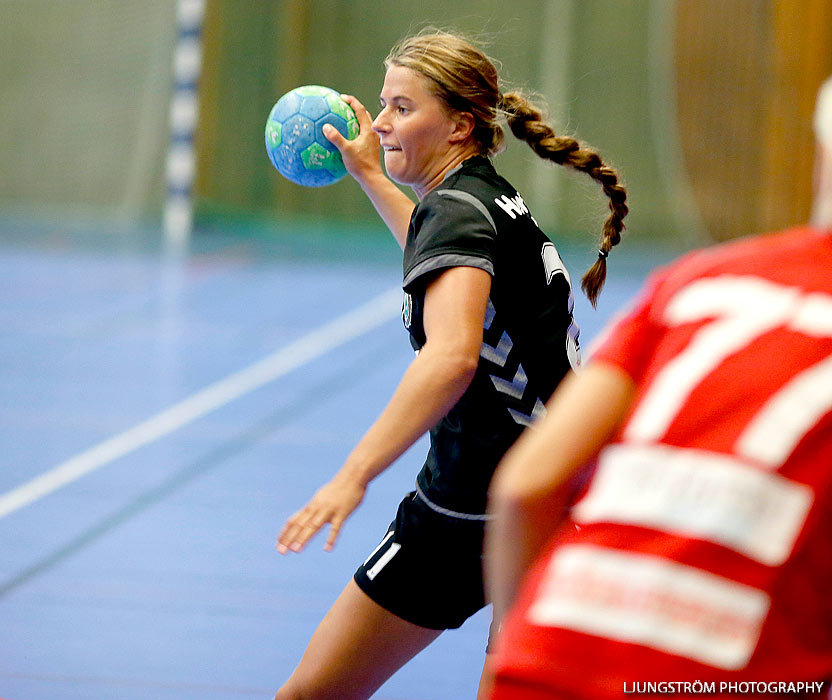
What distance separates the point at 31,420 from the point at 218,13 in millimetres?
9283

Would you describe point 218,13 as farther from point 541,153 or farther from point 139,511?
point 541,153

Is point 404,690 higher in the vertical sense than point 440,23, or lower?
lower

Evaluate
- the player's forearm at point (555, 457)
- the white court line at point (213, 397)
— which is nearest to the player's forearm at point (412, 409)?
the player's forearm at point (555, 457)

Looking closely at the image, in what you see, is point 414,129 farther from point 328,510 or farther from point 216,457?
point 216,457

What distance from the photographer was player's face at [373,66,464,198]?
217 cm

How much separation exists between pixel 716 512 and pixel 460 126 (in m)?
1.34

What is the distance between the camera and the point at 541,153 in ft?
7.29

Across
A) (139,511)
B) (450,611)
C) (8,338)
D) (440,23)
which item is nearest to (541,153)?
(450,611)

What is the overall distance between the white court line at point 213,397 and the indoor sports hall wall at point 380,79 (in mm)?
5558

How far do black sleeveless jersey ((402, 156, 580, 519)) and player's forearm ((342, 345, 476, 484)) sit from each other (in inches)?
11.5

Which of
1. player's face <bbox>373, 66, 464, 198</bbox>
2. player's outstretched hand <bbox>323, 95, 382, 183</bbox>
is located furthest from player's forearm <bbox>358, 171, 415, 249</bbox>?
player's face <bbox>373, 66, 464, 198</bbox>

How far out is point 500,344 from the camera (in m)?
2.01

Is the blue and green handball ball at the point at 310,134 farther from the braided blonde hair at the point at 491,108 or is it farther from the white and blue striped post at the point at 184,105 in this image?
the white and blue striped post at the point at 184,105

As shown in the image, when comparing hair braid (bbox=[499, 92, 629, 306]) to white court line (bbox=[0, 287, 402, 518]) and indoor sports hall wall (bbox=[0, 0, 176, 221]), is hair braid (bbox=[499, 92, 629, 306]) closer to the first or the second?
white court line (bbox=[0, 287, 402, 518])
